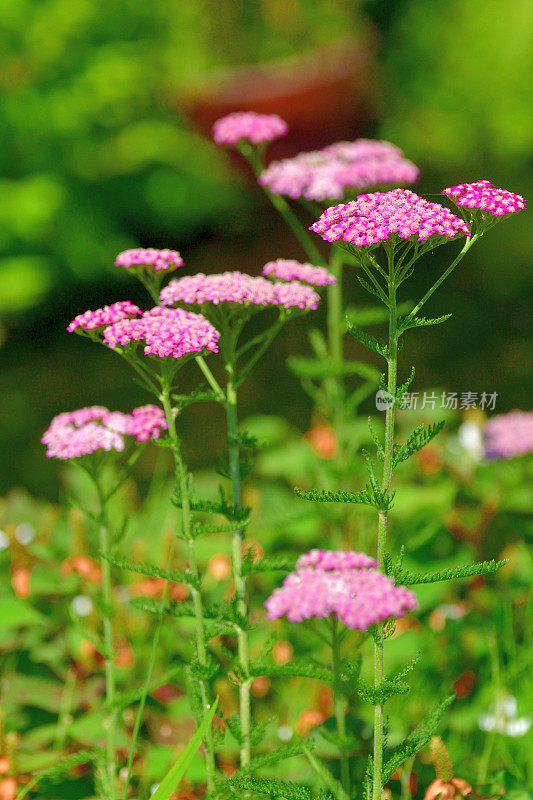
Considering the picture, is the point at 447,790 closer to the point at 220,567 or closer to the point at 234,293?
the point at 234,293

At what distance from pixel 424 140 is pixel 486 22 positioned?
37.2 inches

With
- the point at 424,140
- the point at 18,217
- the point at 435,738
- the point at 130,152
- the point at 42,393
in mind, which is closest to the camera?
the point at 435,738

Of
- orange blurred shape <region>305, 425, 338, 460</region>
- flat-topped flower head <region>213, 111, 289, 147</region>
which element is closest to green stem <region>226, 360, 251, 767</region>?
flat-topped flower head <region>213, 111, 289, 147</region>

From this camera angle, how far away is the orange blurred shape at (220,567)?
202cm

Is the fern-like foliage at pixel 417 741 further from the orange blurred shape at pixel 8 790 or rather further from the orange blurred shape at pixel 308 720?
the orange blurred shape at pixel 8 790

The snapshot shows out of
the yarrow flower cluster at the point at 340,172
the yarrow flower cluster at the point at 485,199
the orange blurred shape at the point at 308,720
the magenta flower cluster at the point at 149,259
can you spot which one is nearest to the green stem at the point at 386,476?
the yarrow flower cluster at the point at 485,199

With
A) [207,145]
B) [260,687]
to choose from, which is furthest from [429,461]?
[207,145]

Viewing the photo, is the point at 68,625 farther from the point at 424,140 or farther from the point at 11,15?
the point at 424,140

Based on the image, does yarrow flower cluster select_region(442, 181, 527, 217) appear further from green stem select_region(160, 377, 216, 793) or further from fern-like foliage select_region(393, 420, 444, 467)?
green stem select_region(160, 377, 216, 793)

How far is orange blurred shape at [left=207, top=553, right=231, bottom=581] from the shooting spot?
2023 millimetres

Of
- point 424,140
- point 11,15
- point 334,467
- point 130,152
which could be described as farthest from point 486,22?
point 334,467

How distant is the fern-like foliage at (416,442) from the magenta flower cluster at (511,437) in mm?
1002

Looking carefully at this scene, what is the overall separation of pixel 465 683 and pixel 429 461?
751 millimetres

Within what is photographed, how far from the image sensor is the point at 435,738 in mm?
1249
